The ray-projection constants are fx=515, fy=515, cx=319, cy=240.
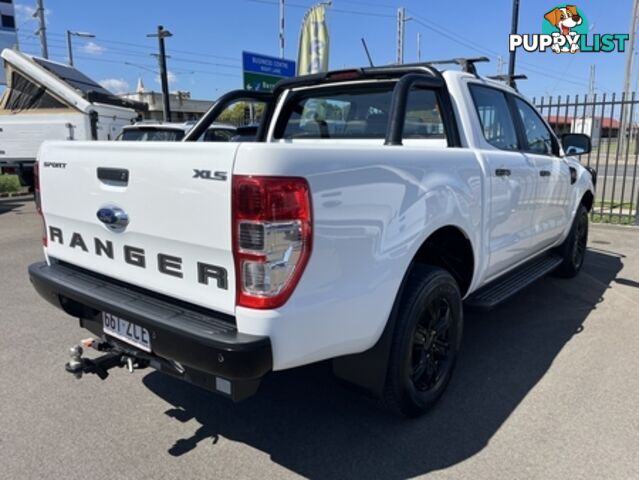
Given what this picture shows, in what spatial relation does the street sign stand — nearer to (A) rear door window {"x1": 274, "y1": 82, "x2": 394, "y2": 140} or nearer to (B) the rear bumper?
(A) rear door window {"x1": 274, "y1": 82, "x2": 394, "y2": 140}

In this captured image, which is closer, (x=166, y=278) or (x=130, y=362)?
(x=166, y=278)

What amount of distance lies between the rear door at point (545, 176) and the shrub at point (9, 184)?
14.0 meters

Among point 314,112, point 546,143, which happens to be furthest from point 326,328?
point 546,143

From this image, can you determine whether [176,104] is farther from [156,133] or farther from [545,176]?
[545,176]

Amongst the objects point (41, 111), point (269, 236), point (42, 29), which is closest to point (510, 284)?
point (269, 236)

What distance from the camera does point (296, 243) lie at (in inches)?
80.7

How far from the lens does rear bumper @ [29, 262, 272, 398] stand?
203 centimetres

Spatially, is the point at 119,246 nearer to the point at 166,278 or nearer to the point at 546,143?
the point at 166,278

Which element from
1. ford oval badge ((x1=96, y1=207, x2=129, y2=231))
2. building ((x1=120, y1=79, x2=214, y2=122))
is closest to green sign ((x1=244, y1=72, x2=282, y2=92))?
ford oval badge ((x1=96, y1=207, x2=129, y2=231))

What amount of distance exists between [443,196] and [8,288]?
15.8 feet

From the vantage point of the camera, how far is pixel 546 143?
4.91 m

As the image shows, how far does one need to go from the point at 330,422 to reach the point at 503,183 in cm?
197

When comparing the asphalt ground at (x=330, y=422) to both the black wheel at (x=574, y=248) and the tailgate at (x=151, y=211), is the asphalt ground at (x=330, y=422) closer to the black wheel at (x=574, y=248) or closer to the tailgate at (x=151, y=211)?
the tailgate at (x=151, y=211)

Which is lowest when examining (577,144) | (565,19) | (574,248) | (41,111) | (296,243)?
(574,248)
